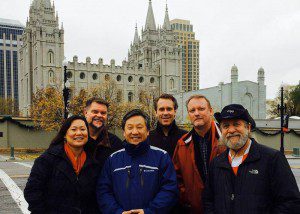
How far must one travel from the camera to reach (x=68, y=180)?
425 centimetres

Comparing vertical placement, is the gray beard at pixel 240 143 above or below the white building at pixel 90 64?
below

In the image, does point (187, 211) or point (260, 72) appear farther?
point (260, 72)

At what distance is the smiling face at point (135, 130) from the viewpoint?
413cm

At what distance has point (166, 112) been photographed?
4988 mm

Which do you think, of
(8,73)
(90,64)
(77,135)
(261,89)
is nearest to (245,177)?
(77,135)

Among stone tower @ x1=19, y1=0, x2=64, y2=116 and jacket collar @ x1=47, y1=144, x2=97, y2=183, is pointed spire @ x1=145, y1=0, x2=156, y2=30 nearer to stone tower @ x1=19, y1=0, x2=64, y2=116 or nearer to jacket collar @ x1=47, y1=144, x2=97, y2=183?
stone tower @ x1=19, y1=0, x2=64, y2=116

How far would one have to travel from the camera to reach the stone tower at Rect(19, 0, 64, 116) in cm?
7861

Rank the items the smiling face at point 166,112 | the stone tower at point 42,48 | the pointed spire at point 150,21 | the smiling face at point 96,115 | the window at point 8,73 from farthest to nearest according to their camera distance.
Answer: the window at point 8,73, the pointed spire at point 150,21, the stone tower at point 42,48, the smiling face at point 96,115, the smiling face at point 166,112

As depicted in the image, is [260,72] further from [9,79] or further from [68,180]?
[9,79]

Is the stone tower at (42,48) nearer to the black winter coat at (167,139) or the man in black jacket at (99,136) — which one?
the man in black jacket at (99,136)

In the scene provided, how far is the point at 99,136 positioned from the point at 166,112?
95cm

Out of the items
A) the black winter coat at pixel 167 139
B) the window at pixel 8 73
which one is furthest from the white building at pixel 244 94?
the window at pixel 8 73

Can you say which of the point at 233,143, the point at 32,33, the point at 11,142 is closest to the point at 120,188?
the point at 233,143

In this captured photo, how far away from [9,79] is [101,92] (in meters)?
99.9
